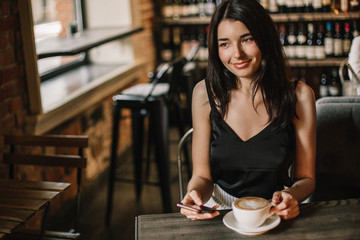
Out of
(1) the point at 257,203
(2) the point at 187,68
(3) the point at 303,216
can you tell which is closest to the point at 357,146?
(3) the point at 303,216

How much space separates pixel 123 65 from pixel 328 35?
1.87m

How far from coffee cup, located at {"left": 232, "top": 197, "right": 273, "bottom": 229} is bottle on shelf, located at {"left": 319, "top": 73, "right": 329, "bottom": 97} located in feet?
11.0

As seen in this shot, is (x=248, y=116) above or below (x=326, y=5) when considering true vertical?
below

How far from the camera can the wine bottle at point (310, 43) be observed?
4.19 metres

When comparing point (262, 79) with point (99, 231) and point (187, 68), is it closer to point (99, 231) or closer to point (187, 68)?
point (99, 231)

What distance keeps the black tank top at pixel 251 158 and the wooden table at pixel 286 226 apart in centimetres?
33

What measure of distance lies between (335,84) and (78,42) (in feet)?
8.15

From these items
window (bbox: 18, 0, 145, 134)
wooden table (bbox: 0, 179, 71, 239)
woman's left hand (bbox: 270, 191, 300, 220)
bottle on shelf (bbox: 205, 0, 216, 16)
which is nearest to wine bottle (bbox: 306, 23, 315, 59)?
bottle on shelf (bbox: 205, 0, 216, 16)

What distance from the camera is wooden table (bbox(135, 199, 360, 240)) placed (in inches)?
45.7

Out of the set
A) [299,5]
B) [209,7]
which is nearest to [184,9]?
[209,7]

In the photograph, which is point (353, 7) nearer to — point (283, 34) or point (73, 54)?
point (283, 34)

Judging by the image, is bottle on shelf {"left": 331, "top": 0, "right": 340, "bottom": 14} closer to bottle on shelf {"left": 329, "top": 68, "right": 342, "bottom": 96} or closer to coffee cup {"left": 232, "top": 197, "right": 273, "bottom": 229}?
bottle on shelf {"left": 329, "top": 68, "right": 342, "bottom": 96}

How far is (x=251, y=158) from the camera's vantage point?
1.62 m

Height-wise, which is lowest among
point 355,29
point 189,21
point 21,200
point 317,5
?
point 21,200
